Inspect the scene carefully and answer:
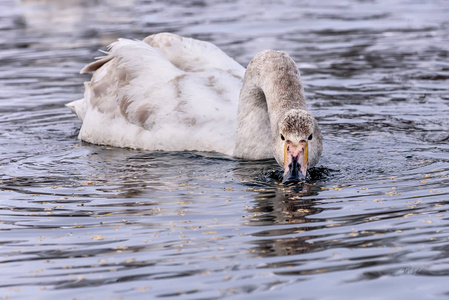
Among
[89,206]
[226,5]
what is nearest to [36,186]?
[89,206]

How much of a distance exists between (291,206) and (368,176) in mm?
1379

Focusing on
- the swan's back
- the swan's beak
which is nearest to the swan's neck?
the swan's back

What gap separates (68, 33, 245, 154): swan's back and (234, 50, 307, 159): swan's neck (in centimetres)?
34

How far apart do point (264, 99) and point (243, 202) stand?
2929 mm

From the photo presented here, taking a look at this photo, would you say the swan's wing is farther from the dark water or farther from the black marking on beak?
the black marking on beak

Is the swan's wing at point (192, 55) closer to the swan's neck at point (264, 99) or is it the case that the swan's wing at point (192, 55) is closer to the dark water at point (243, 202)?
the swan's neck at point (264, 99)

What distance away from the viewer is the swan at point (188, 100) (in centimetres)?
1038

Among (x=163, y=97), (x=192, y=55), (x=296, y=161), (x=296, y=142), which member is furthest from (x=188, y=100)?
(x=296, y=161)

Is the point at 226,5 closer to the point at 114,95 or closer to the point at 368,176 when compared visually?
the point at 114,95

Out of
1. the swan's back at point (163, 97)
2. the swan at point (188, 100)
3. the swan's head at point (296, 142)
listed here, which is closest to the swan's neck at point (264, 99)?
the swan at point (188, 100)

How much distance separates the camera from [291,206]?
8086mm

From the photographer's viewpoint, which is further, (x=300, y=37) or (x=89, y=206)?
(x=300, y=37)

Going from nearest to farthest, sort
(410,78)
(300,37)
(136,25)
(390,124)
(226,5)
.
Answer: (390,124) → (410,78) → (300,37) → (136,25) → (226,5)

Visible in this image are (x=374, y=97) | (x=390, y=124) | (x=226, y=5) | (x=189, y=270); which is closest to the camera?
(x=189, y=270)
